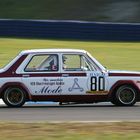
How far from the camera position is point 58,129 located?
9.11m

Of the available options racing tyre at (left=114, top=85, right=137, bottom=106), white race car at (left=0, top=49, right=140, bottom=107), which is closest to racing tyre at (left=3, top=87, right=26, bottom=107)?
white race car at (left=0, top=49, right=140, bottom=107)

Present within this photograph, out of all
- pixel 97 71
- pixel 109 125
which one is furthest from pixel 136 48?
pixel 109 125

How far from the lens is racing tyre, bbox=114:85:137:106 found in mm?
13109

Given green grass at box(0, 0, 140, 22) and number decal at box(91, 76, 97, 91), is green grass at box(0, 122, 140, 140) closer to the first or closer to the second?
number decal at box(91, 76, 97, 91)

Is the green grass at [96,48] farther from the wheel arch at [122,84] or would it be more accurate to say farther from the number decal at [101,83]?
the number decal at [101,83]

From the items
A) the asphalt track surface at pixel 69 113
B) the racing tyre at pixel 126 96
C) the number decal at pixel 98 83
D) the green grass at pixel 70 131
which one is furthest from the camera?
the racing tyre at pixel 126 96

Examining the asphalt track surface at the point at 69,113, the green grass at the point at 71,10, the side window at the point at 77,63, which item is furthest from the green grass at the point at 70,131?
the green grass at the point at 71,10

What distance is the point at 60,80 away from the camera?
13.0 metres

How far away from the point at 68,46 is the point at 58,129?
17.7 meters

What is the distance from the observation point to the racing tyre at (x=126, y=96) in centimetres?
1311

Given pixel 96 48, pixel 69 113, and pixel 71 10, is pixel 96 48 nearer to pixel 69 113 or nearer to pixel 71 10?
pixel 71 10

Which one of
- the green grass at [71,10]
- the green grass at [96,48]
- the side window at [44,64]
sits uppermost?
the green grass at [71,10]

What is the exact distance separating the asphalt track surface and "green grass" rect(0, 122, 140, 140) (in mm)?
1080

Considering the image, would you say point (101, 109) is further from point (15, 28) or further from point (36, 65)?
point (15, 28)
